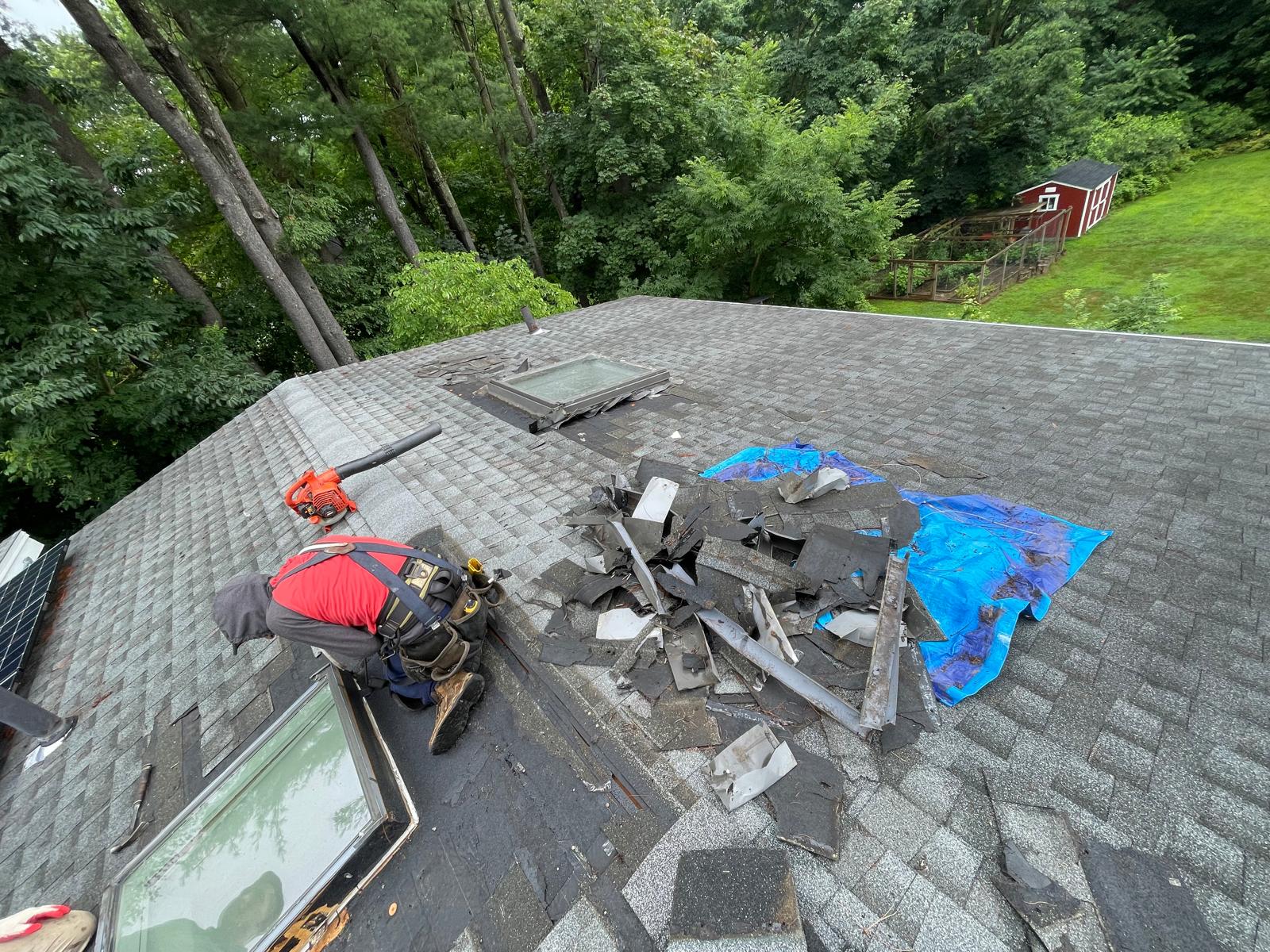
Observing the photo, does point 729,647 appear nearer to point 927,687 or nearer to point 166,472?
point 927,687

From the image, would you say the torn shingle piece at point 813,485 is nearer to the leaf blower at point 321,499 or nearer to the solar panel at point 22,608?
the leaf blower at point 321,499

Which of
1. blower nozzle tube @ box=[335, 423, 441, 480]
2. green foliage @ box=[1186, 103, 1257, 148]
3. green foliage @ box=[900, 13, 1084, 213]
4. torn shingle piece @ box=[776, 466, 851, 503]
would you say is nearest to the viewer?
torn shingle piece @ box=[776, 466, 851, 503]

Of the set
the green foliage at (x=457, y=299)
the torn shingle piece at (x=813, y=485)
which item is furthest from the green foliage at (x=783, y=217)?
the torn shingle piece at (x=813, y=485)

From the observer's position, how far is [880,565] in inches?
119

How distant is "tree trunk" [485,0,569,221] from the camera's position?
1970 cm

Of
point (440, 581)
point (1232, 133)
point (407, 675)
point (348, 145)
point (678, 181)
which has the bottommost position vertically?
point (1232, 133)

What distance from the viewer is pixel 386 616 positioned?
2.83m

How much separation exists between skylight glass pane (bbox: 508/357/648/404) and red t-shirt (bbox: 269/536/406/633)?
11.5 ft

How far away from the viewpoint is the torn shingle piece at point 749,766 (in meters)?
2.16

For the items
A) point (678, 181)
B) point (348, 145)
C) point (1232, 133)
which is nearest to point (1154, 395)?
point (678, 181)

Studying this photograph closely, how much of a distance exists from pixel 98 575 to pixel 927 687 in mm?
8650

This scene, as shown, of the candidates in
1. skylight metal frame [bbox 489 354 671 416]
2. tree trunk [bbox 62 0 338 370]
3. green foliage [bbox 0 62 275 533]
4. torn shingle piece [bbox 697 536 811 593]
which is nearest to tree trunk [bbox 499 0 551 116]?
tree trunk [bbox 62 0 338 370]

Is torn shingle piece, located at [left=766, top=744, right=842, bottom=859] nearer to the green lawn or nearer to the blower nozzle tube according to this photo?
the blower nozzle tube

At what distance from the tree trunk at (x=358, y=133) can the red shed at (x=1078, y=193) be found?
A: 29.5m
